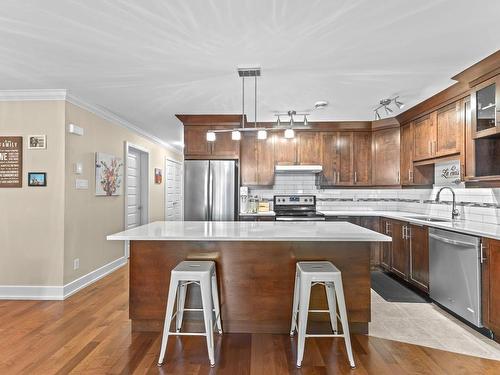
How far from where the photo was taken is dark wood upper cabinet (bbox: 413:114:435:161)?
12.9ft

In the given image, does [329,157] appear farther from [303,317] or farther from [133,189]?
[133,189]

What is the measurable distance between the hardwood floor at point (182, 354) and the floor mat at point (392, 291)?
1164 mm

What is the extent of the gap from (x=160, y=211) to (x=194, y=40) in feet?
16.5

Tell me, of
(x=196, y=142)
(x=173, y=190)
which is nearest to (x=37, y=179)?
(x=196, y=142)

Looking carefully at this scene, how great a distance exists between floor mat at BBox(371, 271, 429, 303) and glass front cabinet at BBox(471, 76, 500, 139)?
1881 millimetres

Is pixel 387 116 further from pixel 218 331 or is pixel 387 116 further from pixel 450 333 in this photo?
pixel 218 331

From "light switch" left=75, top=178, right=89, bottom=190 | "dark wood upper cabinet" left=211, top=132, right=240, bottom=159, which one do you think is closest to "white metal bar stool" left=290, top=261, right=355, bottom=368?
"dark wood upper cabinet" left=211, top=132, right=240, bottom=159

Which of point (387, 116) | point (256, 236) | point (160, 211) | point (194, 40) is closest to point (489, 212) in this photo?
point (387, 116)

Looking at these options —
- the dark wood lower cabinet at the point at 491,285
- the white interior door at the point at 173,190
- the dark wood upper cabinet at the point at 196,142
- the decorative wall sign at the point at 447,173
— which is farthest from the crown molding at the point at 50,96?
the decorative wall sign at the point at 447,173

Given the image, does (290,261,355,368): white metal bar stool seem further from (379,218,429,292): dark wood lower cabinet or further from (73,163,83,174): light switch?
(73,163,83,174): light switch

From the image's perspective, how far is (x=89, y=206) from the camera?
4.06 metres

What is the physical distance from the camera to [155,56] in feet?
8.54

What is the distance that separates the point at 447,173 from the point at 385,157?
41.6 inches

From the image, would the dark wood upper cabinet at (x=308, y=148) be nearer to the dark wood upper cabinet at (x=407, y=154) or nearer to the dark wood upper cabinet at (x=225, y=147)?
the dark wood upper cabinet at (x=225, y=147)
